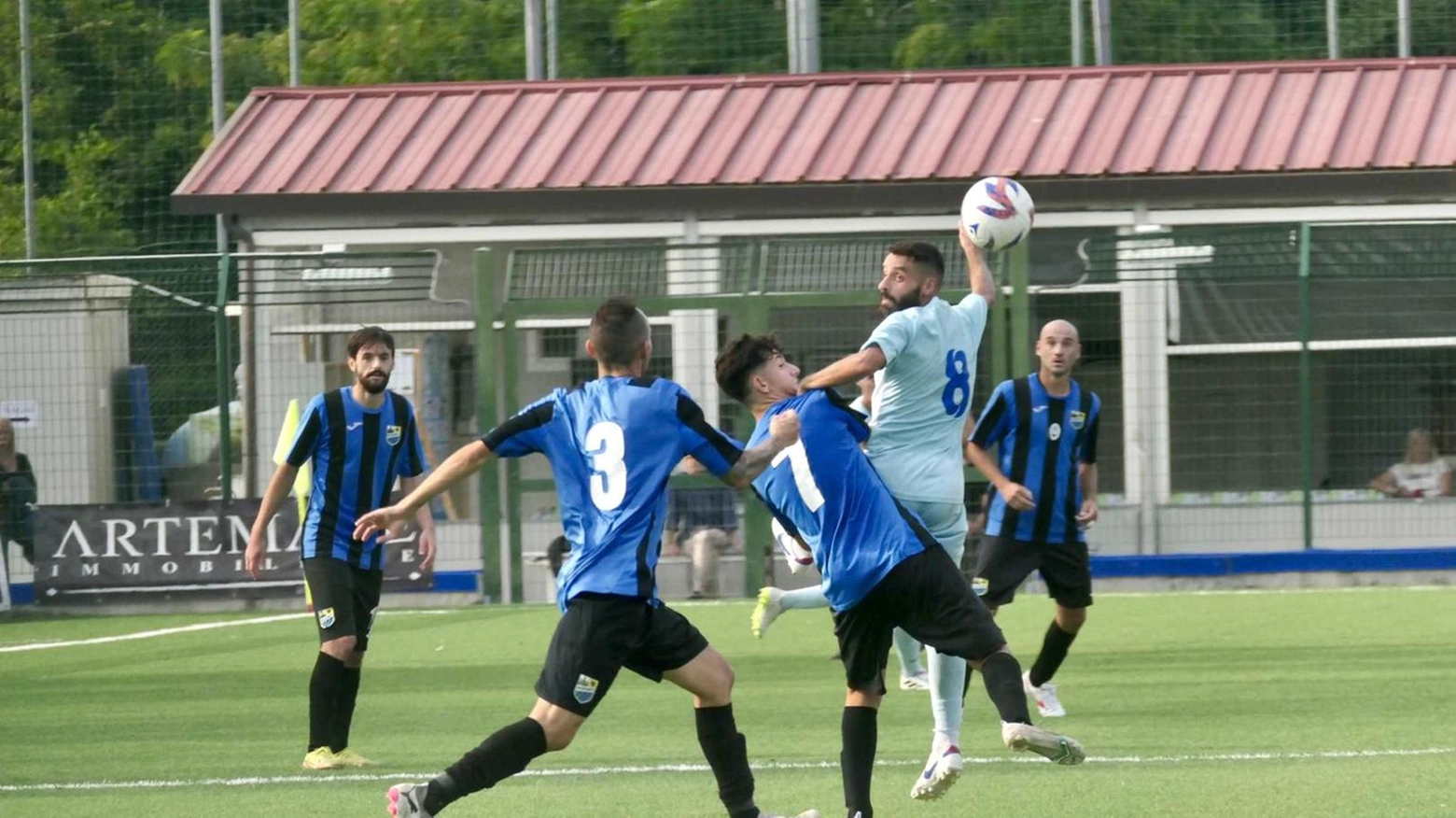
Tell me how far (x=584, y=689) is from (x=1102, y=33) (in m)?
17.0

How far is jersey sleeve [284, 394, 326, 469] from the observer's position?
8891mm

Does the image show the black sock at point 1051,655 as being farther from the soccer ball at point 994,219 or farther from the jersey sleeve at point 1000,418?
the soccer ball at point 994,219

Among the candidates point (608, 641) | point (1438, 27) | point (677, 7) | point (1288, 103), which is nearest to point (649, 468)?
point (608, 641)

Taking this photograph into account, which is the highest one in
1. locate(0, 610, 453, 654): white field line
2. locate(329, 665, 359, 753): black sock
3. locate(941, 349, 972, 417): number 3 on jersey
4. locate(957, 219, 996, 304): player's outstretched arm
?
locate(957, 219, 996, 304): player's outstretched arm

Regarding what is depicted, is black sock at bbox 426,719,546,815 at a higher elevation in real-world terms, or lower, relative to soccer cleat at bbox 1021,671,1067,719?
higher

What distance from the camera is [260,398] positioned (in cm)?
1775

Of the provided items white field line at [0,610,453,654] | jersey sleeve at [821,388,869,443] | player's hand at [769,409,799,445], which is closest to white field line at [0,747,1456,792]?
jersey sleeve at [821,388,869,443]

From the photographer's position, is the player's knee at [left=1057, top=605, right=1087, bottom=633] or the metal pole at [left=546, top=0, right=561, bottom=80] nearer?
the player's knee at [left=1057, top=605, right=1087, bottom=633]

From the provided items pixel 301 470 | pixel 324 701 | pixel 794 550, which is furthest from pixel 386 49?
pixel 794 550

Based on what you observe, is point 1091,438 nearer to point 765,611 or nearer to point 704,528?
point 765,611

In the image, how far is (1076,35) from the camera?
22.4 metres

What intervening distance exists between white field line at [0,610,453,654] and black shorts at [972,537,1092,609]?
290 inches

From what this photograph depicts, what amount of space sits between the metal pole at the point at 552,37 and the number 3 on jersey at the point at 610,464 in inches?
680

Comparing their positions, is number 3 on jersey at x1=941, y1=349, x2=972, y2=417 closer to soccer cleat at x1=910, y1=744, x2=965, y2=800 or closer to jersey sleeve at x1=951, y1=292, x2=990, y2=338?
jersey sleeve at x1=951, y1=292, x2=990, y2=338
